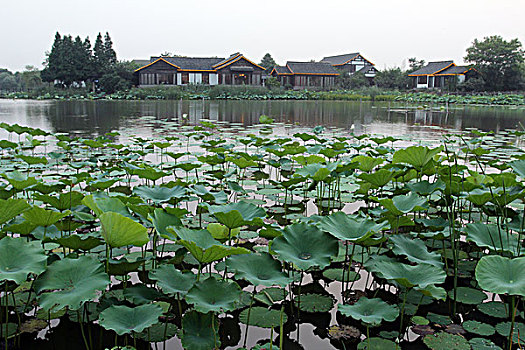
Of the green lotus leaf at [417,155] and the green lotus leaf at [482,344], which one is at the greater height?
the green lotus leaf at [417,155]

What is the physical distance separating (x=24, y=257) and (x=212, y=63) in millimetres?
33406

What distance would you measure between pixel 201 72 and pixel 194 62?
1.18 metres

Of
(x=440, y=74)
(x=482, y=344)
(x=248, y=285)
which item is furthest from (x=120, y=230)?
(x=440, y=74)

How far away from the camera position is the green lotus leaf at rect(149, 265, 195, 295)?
1.46 meters

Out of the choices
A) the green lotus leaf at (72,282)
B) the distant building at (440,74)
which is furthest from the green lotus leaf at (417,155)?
the distant building at (440,74)

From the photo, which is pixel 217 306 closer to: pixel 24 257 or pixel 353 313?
pixel 353 313

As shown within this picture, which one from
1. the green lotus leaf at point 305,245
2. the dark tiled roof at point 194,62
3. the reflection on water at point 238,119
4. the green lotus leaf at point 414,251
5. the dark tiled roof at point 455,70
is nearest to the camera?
the green lotus leaf at point 305,245

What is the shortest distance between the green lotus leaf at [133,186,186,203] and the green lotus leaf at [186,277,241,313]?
75 cm

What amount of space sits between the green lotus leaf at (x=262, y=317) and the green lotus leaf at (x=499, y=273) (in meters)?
0.80

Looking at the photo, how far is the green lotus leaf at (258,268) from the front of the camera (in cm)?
143

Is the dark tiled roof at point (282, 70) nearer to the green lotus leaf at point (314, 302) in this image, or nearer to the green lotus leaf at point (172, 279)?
the green lotus leaf at point (314, 302)

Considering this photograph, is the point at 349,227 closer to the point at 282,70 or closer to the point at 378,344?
the point at 378,344

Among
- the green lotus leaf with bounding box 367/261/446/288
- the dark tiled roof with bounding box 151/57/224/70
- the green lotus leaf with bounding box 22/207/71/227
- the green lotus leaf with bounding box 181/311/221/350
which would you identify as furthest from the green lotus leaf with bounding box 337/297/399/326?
the dark tiled roof with bounding box 151/57/224/70

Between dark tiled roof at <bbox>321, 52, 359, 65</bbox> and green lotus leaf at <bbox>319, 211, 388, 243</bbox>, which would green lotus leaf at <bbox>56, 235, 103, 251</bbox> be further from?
dark tiled roof at <bbox>321, 52, 359, 65</bbox>
